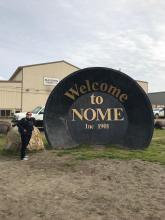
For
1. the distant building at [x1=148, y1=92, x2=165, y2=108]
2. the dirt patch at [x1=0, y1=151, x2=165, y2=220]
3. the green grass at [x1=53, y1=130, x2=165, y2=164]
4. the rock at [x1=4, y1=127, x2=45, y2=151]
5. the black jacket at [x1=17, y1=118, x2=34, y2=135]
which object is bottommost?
the dirt patch at [x1=0, y1=151, x2=165, y2=220]

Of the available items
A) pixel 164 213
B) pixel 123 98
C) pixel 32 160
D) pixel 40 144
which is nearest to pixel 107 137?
pixel 123 98

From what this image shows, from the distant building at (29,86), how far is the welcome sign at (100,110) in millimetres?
39300

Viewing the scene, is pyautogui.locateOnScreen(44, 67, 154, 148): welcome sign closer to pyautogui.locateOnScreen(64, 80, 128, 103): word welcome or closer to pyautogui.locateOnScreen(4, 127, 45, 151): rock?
pyautogui.locateOnScreen(64, 80, 128, 103): word welcome

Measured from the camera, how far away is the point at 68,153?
41.4 ft

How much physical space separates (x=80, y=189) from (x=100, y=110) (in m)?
6.10

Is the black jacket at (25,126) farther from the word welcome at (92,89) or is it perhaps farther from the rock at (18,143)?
the word welcome at (92,89)

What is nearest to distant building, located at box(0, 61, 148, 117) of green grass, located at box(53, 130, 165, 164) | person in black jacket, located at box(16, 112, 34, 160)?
green grass, located at box(53, 130, 165, 164)

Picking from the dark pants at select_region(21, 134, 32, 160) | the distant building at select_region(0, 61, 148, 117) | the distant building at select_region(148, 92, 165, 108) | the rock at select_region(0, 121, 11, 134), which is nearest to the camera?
the dark pants at select_region(21, 134, 32, 160)

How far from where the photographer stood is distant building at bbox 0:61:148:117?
53000 millimetres

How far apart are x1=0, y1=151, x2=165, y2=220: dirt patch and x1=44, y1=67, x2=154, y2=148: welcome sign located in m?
2.43

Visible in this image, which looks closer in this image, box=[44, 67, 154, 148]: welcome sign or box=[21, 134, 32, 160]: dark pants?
box=[21, 134, 32, 160]: dark pants

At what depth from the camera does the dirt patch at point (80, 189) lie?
6.85 metres

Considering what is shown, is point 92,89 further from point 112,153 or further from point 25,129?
point 25,129

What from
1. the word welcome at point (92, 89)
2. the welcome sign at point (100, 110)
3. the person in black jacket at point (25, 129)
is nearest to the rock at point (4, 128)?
the welcome sign at point (100, 110)
